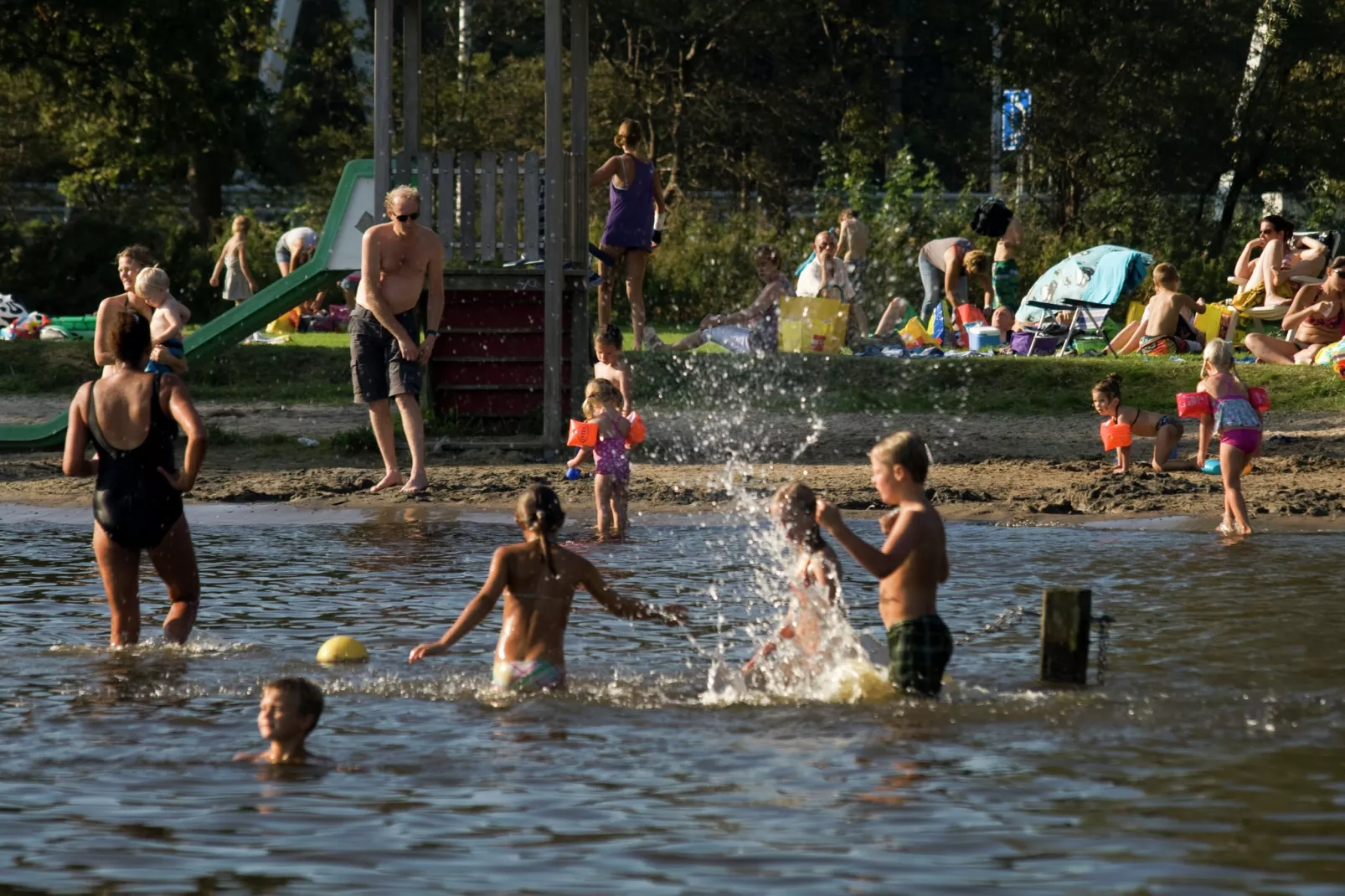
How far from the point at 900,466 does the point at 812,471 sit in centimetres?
703

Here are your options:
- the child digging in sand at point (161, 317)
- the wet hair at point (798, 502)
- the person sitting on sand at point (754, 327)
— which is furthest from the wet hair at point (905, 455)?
the person sitting on sand at point (754, 327)

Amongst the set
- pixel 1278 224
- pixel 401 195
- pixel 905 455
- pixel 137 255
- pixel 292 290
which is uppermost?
pixel 1278 224

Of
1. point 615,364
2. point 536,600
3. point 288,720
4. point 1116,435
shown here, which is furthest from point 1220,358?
point 288,720

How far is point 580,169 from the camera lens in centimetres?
1564

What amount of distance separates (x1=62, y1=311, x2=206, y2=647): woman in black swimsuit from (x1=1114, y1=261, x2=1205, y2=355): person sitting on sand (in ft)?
42.1

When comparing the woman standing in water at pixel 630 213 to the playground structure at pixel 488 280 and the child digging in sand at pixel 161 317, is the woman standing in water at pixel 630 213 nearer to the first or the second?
the playground structure at pixel 488 280

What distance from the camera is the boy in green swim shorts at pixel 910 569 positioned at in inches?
292

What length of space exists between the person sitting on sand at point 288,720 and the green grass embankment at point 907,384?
10627 mm

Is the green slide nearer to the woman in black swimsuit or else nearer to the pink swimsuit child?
the pink swimsuit child

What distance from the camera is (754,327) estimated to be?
19859 millimetres

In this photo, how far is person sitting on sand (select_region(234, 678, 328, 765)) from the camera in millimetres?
6770

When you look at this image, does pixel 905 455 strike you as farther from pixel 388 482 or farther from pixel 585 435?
pixel 388 482

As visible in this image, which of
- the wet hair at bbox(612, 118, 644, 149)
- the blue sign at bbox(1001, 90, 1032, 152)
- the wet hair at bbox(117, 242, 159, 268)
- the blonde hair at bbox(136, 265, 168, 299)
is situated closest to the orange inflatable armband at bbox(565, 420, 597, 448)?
the blonde hair at bbox(136, 265, 168, 299)

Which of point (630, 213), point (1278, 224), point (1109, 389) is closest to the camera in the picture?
point (1109, 389)
